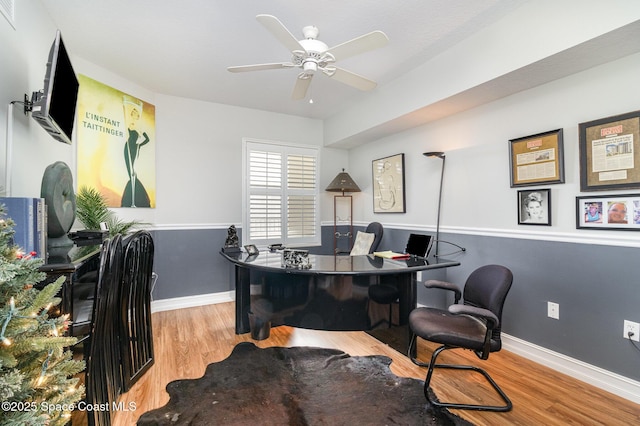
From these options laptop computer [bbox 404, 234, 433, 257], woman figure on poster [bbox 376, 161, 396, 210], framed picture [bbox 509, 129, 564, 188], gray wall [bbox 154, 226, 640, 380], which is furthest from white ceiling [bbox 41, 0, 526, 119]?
gray wall [bbox 154, 226, 640, 380]

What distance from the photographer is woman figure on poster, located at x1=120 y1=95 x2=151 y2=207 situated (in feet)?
11.3

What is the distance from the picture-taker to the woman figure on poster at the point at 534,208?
2.50 meters

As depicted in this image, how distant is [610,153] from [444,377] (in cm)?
199

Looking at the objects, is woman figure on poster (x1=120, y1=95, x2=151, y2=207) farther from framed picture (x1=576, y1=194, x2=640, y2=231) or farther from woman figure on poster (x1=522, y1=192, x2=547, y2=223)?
framed picture (x1=576, y1=194, x2=640, y2=231)

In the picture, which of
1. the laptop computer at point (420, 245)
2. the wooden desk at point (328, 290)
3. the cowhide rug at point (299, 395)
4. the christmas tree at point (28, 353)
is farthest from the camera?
the laptop computer at point (420, 245)

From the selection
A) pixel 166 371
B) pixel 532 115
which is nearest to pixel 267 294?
pixel 166 371

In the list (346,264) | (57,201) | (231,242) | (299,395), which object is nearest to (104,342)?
(57,201)

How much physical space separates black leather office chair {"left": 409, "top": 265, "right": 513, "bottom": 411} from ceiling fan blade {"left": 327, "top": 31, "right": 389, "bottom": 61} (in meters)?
1.73

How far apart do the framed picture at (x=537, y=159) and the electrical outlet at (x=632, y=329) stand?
1.06 m

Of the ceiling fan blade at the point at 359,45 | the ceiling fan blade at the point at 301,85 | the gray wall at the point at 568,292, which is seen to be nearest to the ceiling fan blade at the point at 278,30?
the ceiling fan blade at the point at 359,45

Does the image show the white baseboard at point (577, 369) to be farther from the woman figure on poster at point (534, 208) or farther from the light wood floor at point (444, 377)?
the woman figure on poster at point (534, 208)

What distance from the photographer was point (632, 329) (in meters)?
1.99

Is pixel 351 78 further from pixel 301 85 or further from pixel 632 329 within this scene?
pixel 632 329

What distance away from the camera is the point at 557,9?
1.99m
